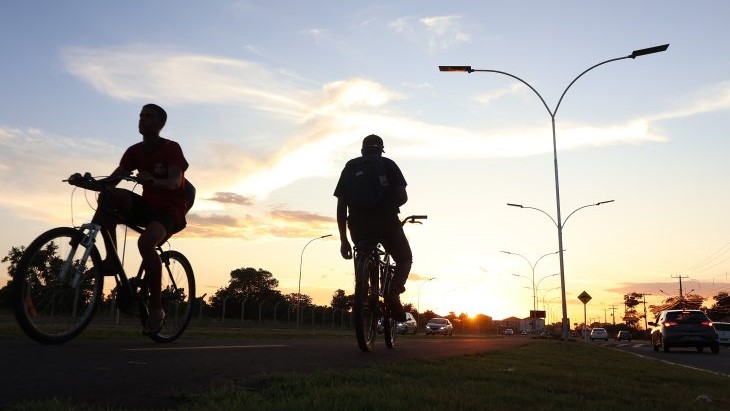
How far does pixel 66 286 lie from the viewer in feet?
17.2

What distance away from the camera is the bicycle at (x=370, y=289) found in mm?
6748

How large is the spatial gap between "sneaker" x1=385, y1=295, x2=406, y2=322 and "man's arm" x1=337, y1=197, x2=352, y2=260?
30.9 inches

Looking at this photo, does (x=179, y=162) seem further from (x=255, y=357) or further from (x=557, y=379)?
(x=557, y=379)

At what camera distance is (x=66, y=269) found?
17.2ft

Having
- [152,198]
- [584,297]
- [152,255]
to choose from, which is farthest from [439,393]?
[584,297]

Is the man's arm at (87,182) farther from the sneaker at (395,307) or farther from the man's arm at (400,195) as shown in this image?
the sneaker at (395,307)

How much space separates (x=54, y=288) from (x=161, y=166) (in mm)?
Answer: 1312

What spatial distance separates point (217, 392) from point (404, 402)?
3.02ft

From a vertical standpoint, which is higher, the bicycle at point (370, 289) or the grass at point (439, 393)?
the bicycle at point (370, 289)

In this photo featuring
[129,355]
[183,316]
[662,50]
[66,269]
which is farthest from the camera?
[662,50]

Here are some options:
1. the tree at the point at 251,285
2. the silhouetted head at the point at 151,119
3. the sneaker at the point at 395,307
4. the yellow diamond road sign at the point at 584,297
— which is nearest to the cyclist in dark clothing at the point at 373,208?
the sneaker at the point at 395,307

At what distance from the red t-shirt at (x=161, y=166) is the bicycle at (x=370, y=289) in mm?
1862

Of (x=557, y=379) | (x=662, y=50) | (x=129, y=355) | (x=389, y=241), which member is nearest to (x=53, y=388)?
(x=129, y=355)

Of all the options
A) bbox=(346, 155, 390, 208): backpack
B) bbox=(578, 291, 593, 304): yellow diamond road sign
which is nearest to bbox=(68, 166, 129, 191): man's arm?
bbox=(346, 155, 390, 208): backpack
